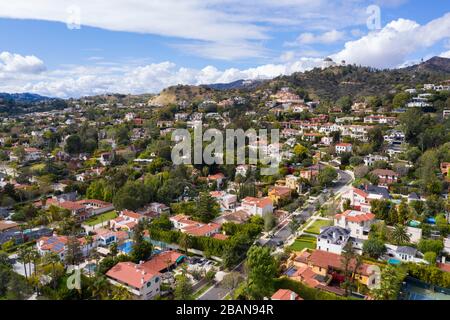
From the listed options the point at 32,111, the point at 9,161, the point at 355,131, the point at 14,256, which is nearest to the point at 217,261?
the point at 14,256

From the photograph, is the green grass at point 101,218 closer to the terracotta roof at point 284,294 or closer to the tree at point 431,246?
the terracotta roof at point 284,294

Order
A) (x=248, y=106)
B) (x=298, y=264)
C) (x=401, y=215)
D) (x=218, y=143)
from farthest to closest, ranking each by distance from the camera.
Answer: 1. (x=248, y=106)
2. (x=218, y=143)
3. (x=401, y=215)
4. (x=298, y=264)

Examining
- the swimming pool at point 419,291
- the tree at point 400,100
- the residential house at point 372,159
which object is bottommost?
the swimming pool at point 419,291

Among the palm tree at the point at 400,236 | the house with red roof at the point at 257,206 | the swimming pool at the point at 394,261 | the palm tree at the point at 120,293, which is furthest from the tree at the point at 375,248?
the palm tree at the point at 120,293

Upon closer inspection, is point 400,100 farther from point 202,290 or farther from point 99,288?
point 99,288

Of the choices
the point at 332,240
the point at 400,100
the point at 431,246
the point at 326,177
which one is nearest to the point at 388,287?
the point at 332,240

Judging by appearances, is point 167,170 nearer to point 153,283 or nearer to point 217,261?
point 217,261
